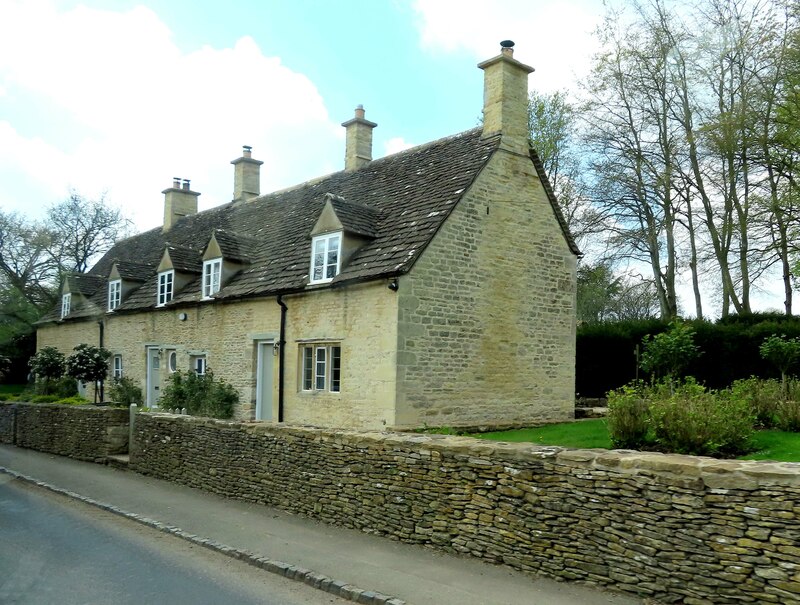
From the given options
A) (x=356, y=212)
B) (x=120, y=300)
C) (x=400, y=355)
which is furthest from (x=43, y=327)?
(x=400, y=355)

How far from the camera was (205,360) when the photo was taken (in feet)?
72.6

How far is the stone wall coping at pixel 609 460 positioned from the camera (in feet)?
20.3

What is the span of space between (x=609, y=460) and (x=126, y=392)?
22477 mm

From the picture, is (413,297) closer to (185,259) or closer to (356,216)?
(356,216)

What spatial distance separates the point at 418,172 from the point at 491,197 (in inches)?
118

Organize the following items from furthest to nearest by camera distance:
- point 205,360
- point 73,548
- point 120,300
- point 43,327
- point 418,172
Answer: point 43,327, point 120,300, point 205,360, point 418,172, point 73,548

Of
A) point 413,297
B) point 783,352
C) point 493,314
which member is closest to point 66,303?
point 413,297

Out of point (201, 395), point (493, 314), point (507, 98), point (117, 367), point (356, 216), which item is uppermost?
point (507, 98)

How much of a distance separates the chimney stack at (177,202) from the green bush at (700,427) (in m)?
28.0

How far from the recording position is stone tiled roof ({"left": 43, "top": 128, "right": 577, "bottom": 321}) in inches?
650

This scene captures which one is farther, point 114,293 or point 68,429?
point 114,293

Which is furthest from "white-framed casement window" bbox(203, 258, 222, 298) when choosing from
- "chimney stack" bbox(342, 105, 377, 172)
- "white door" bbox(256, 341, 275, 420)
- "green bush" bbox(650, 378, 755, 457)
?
"green bush" bbox(650, 378, 755, 457)

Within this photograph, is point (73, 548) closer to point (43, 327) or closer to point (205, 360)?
point (205, 360)

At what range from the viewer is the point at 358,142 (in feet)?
78.8
